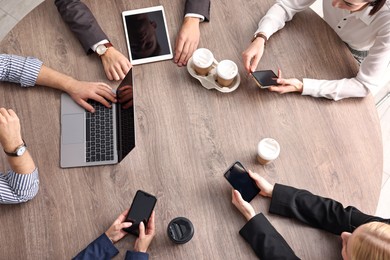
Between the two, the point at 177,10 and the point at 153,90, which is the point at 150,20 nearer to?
the point at 177,10

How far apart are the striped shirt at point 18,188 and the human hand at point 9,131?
9 centimetres

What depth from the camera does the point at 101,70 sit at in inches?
59.5

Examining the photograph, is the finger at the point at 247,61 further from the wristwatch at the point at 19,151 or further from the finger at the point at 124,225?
the wristwatch at the point at 19,151

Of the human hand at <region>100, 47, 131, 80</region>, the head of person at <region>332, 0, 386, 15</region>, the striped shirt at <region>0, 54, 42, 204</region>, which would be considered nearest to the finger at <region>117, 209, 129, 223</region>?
the striped shirt at <region>0, 54, 42, 204</region>

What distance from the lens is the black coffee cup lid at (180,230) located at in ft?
4.17

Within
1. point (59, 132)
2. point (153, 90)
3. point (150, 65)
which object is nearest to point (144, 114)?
point (153, 90)

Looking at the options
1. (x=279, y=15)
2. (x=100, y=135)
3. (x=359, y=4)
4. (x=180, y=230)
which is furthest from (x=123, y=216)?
(x=359, y=4)

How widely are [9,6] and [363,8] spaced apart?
2014mm

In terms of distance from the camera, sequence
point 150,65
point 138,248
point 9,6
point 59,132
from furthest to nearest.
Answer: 1. point 9,6
2. point 150,65
3. point 59,132
4. point 138,248

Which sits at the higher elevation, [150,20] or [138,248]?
[150,20]

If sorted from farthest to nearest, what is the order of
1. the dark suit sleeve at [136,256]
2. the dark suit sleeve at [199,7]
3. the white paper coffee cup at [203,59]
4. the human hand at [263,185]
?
the dark suit sleeve at [199,7], the white paper coffee cup at [203,59], the human hand at [263,185], the dark suit sleeve at [136,256]

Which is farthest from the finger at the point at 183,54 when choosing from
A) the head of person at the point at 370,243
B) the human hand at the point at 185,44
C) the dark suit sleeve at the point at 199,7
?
the head of person at the point at 370,243

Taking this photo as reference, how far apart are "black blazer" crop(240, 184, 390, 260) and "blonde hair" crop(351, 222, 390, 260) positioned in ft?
0.45

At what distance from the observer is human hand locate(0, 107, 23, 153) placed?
1.27 m
